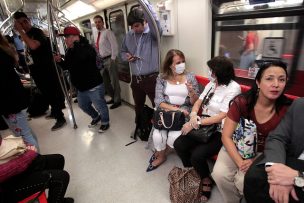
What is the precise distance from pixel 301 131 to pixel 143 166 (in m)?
1.77

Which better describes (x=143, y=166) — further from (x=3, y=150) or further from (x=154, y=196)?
(x=3, y=150)

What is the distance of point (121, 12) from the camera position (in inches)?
158

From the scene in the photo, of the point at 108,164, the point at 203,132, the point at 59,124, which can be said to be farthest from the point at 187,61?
the point at 59,124

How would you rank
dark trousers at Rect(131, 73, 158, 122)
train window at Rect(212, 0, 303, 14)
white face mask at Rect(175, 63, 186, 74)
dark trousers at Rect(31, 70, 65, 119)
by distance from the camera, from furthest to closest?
1. dark trousers at Rect(31, 70, 65, 119)
2. dark trousers at Rect(131, 73, 158, 122)
3. white face mask at Rect(175, 63, 186, 74)
4. train window at Rect(212, 0, 303, 14)

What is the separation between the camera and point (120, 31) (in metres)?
4.42

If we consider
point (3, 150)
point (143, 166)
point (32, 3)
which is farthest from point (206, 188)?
point (32, 3)

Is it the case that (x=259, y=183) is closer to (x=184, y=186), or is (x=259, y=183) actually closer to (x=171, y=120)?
(x=184, y=186)

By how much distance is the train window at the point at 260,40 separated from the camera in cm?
180

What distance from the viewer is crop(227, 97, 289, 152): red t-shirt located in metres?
1.57

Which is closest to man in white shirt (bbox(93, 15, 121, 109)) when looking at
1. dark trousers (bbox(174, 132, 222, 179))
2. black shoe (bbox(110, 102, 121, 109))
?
black shoe (bbox(110, 102, 121, 109))

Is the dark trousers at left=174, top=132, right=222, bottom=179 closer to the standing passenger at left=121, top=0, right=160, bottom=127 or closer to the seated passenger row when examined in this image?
the seated passenger row

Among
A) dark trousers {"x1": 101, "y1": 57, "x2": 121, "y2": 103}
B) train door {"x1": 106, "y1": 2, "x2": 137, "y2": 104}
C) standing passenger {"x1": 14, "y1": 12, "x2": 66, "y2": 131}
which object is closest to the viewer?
standing passenger {"x1": 14, "y1": 12, "x2": 66, "y2": 131}

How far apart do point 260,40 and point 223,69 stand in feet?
1.62

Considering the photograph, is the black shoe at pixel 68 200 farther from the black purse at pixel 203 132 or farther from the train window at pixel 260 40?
the train window at pixel 260 40
